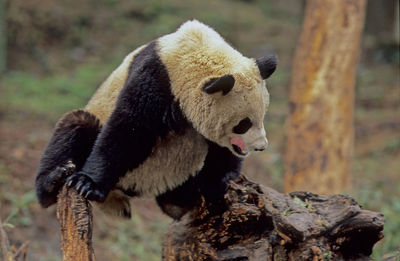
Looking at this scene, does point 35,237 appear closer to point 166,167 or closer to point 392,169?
point 166,167

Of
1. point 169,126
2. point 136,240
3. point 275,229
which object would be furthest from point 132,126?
point 136,240

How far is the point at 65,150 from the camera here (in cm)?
364

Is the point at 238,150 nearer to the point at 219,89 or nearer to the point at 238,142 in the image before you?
the point at 238,142

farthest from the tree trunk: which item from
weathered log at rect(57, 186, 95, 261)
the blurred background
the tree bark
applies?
the tree bark

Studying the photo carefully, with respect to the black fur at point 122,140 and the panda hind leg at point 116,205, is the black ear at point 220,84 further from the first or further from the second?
the panda hind leg at point 116,205

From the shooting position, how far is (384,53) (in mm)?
14570

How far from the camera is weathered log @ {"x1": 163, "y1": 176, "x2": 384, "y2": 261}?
3.19 meters

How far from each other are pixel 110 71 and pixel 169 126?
968 cm

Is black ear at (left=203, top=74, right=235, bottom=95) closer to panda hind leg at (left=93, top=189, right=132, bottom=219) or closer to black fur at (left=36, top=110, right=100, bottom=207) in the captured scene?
black fur at (left=36, top=110, right=100, bottom=207)

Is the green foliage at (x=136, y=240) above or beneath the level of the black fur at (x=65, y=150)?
beneath

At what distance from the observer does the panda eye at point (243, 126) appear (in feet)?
10.6

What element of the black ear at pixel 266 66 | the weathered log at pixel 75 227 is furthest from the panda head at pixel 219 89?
the weathered log at pixel 75 227

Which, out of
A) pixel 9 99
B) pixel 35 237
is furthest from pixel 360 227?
pixel 9 99

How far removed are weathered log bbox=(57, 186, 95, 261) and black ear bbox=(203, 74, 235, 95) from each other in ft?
3.65
